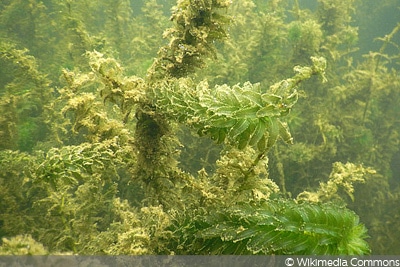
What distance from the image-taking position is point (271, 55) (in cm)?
700

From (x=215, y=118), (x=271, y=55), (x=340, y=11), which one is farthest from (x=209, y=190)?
(x=340, y=11)

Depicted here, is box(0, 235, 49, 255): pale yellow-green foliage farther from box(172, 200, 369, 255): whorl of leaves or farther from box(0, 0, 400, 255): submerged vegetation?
box(172, 200, 369, 255): whorl of leaves

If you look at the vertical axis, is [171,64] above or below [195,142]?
above

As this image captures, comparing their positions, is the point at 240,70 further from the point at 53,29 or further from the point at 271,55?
the point at 53,29

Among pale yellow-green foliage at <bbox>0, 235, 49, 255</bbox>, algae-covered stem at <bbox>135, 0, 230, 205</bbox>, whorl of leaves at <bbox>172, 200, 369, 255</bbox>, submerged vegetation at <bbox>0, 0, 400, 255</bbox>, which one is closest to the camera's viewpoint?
pale yellow-green foliage at <bbox>0, 235, 49, 255</bbox>

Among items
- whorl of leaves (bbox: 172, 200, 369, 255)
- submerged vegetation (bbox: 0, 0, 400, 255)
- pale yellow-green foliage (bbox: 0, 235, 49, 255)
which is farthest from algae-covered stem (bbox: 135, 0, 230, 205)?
pale yellow-green foliage (bbox: 0, 235, 49, 255)

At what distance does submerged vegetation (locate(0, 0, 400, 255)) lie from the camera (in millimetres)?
1892

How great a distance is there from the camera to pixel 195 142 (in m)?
5.63

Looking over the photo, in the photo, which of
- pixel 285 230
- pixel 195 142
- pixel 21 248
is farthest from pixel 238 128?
pixel 195 142

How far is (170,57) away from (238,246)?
4.62ft

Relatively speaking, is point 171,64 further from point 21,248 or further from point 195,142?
point 195,142

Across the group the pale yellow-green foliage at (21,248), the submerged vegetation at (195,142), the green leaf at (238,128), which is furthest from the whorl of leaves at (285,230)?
the pale yellow-green foliage at (21,248)

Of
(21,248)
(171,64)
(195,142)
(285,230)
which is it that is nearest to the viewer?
(21,248)

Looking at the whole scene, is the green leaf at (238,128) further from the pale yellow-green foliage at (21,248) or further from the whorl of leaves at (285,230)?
the pale yellow-green foliage at (21,248)
